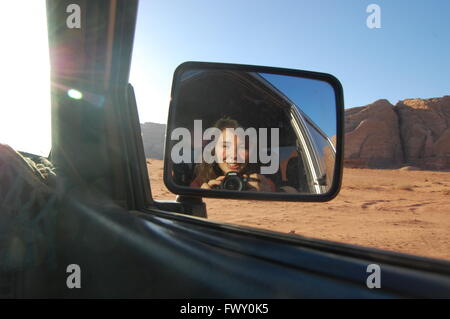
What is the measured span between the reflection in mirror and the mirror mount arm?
10.3 inches

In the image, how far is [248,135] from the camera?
6.10 feet

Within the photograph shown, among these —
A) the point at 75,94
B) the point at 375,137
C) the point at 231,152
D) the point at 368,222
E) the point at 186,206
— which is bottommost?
the point at 368,222

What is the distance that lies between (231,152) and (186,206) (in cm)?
50

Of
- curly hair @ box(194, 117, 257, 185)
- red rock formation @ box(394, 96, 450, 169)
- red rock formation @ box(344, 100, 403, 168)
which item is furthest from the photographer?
red rock formation @ box(344, 100, 403, 168)

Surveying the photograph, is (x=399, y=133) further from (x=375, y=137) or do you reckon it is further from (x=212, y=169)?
(x=212, y=169)

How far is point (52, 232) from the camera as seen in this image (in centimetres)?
161

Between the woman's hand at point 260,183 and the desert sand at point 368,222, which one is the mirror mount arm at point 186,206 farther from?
the desert sand at point 368,222

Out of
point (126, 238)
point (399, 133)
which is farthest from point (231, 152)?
point (399, 133)

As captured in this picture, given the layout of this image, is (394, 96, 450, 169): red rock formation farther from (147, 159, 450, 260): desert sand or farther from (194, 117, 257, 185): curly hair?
(194, 117, 257, 185): curly hair

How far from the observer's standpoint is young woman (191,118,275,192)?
1709 mm

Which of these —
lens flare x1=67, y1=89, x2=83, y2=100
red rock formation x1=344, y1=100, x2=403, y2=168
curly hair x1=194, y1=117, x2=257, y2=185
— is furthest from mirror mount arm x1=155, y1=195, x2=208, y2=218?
red rock formation x1=344, y1=100, x2=403, y2=168

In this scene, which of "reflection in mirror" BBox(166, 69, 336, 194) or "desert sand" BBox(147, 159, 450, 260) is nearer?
"reflection in mirror" BBox(166, 69, 336, 194)
